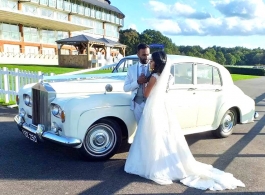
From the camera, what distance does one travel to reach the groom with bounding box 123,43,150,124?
15.1 ft

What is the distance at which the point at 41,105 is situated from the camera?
4832 mm

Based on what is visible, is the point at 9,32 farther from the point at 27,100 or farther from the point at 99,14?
the point at 27,100

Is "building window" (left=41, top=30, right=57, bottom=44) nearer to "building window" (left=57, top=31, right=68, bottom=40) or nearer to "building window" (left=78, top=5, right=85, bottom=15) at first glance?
"building window" (left=57, top=31, right=68, bottom=40)

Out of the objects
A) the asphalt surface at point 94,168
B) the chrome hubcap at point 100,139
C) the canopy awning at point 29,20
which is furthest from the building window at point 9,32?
the chrome hubcap at point 100,139

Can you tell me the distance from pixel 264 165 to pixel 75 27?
42641 millimetres

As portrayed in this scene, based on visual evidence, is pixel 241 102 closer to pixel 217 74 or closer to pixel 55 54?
pixel 217 74

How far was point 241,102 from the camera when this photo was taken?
21.0 ft

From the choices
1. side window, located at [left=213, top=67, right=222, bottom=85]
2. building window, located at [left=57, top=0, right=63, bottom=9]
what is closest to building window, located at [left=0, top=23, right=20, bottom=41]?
building window, located at [left=57, top=0, right=63, bottom=9]

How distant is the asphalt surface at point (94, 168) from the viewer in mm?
3736

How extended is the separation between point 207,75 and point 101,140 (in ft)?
8.65

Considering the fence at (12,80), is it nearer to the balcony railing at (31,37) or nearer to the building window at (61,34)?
the balcony railing at (31,37)

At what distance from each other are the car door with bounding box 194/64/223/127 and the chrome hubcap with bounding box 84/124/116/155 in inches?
74.4

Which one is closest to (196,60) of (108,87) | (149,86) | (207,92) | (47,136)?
(207,92)

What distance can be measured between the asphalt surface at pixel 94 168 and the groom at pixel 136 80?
96cm
